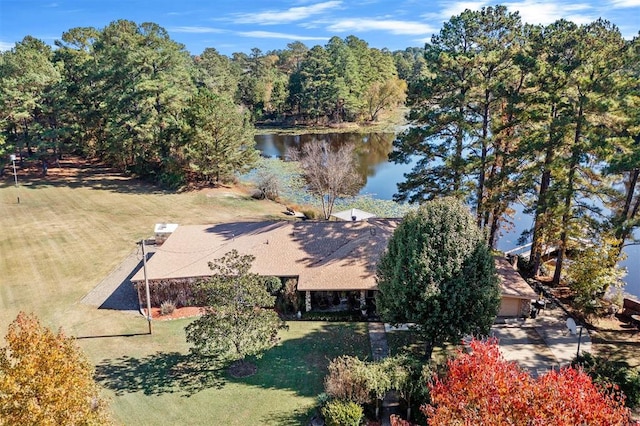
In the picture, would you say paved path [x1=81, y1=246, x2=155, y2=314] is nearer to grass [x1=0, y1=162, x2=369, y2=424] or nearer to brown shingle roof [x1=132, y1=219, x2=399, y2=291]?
grass [x1=0, y1=162, x2=369, y2=424]

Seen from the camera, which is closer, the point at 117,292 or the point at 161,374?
the point at 161,374

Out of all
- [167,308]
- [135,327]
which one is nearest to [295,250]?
[167,308]

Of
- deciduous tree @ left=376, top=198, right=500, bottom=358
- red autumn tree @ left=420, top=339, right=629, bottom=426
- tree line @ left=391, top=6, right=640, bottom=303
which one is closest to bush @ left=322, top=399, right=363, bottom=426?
red autumn tree @ left=420, top=339, right=629, bottom=426

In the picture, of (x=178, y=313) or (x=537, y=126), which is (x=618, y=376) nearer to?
(x=537, y=126)

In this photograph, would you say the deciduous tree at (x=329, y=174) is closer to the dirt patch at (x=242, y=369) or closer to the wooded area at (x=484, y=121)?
the wooded area at (x=484, y=121)

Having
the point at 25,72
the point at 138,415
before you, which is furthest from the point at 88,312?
the point at 25,72

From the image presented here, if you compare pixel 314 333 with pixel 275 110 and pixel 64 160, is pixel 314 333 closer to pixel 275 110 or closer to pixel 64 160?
pixel 64 160

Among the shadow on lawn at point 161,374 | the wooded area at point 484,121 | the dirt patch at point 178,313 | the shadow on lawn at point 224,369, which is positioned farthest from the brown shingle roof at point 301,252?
the shadow on lawn at point 161,374
